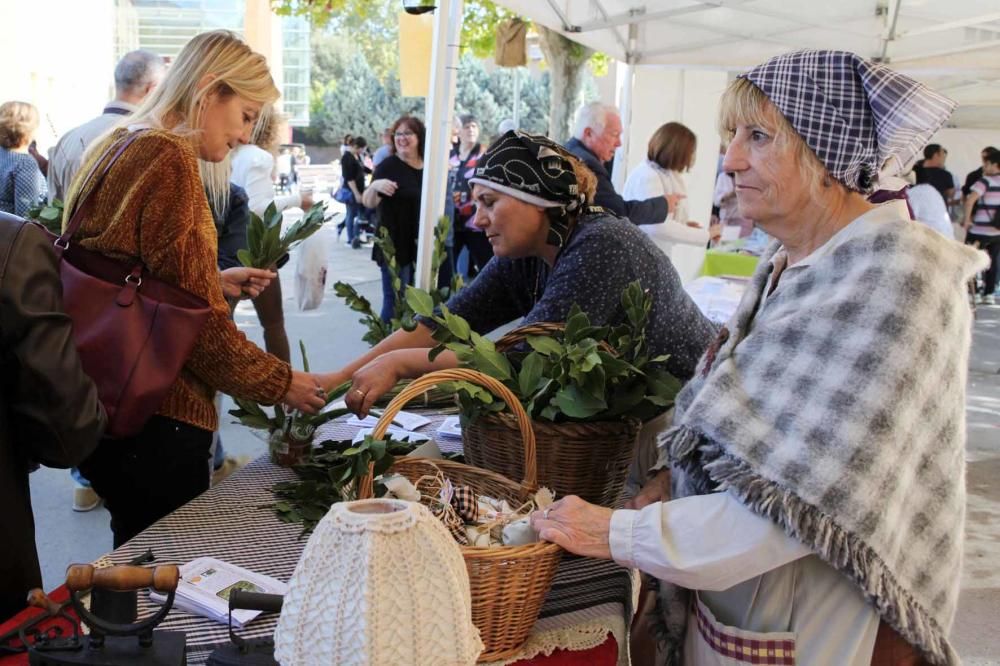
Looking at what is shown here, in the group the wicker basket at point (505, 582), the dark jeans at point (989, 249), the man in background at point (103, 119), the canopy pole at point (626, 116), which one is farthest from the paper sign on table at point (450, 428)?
the dark jeans at point (989, 249)

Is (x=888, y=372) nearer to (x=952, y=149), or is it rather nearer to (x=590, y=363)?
(x=590, y=363)

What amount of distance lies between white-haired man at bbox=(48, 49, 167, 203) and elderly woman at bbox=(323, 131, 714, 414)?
79.1 inches

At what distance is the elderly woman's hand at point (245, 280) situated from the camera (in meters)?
2.50

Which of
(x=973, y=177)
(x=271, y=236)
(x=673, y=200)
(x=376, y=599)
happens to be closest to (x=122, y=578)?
(x=376, y=599)

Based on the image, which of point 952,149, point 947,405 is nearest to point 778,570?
point 947,405

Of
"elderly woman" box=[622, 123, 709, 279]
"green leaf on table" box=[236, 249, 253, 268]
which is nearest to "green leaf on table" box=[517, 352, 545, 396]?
"green leaf on table" box=[236, 249, 253, 268]

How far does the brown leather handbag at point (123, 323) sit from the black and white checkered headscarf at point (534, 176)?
2.72ft

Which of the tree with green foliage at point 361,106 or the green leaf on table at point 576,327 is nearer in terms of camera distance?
the green leaf on table at point 576,327

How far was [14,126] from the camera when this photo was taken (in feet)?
18.7

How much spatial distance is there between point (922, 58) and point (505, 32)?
383cm

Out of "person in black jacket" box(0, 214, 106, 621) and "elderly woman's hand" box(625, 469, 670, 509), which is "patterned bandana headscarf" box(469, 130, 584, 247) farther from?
"person in black jacket" box(0, 214, 106, 621)

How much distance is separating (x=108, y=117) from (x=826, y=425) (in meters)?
3.46

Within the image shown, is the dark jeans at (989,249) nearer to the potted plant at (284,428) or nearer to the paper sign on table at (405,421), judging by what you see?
the paper sign on table at (405,421)

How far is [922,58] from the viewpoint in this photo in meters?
5.71
